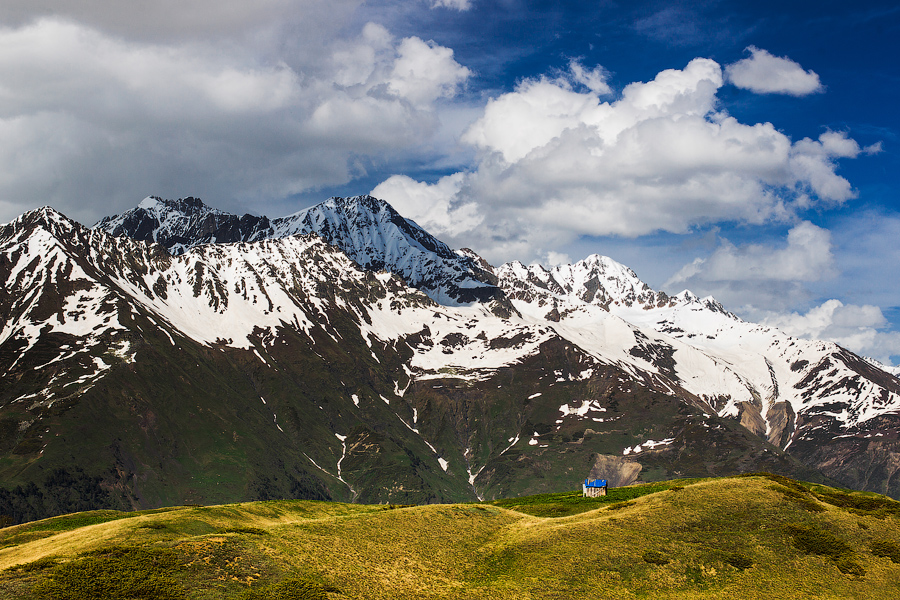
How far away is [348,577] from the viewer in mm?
73250

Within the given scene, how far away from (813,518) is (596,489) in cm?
5478

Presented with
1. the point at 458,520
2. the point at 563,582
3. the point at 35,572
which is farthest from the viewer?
the point at 458,520

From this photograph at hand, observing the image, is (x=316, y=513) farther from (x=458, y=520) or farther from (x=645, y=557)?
(x=645, y=557)

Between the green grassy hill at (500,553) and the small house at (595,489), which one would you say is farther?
the small house at (595,489)

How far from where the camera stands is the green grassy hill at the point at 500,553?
66.8 m

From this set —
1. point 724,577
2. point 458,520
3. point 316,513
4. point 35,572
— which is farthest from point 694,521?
point 35,572

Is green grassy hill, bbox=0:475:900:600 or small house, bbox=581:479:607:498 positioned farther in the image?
small house, bbox=581:479:607:498

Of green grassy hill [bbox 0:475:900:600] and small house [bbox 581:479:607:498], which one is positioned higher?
green grassy hill [bbox 0:475:900:600]

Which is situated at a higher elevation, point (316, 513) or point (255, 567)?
point (255, 567)

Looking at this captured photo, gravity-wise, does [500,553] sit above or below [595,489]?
above

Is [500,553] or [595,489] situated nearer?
[500,553]

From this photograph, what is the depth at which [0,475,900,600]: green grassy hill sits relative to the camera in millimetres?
66812

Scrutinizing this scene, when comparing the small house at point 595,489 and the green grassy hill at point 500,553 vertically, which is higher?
the green grassy hill at point 500,553

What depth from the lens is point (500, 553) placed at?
289 ft
